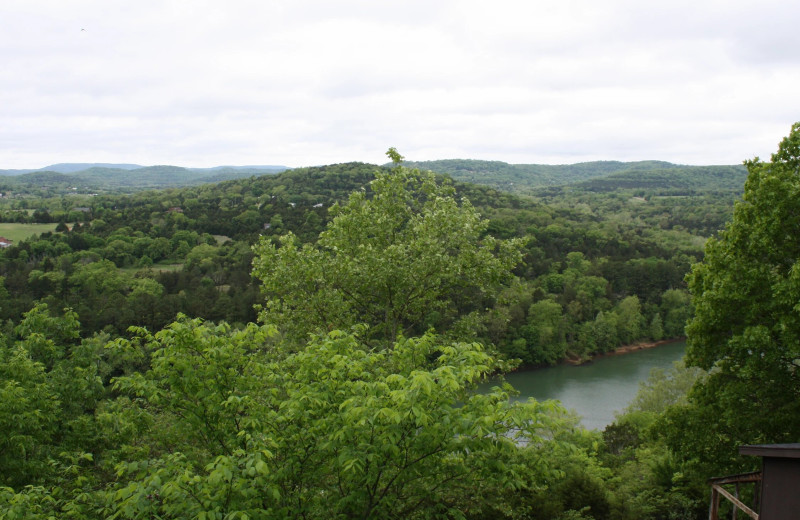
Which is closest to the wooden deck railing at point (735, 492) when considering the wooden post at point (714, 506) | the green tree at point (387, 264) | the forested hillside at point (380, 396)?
the wooden post at point (714, 506)

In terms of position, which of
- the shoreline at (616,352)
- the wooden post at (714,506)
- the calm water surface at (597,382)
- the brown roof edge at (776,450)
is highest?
the brown roof edge at (776,450)

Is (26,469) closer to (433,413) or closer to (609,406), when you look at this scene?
(433,413)

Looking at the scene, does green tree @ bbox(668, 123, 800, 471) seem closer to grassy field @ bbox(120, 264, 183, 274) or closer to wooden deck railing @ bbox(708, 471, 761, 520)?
wooden deck railing @ bbox(708, 471, 761, 520)

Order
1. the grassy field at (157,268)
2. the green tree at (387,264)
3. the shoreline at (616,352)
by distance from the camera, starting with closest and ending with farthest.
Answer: the green tree at (387,264), the shoreline at (616,352), the grassy field at (157,268)

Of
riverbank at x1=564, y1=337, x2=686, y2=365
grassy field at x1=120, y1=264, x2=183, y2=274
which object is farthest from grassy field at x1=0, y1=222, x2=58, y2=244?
A: riverbank at x1=564, y1=337, x2=686, y2=365

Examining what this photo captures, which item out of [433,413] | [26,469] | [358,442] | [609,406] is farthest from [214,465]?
[609,406]

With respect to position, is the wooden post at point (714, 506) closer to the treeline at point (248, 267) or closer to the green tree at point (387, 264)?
the green tree at point (387, 264)
